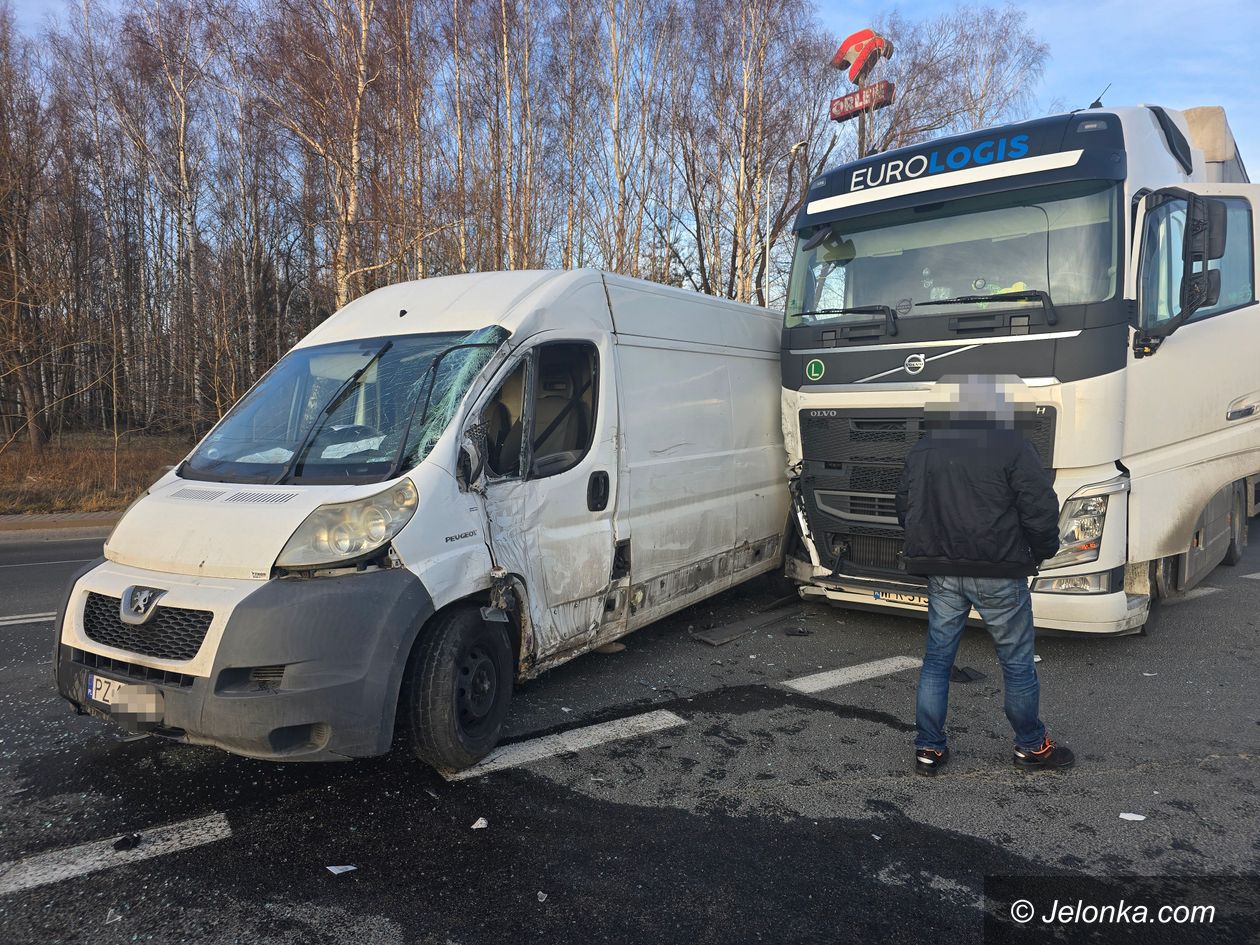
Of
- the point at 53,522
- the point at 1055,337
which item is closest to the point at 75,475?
the point at 53,522

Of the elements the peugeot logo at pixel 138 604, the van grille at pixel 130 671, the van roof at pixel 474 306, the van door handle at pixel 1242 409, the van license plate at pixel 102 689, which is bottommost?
the van license plate at pixel 102 689

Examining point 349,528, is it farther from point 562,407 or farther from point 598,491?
point 598,491

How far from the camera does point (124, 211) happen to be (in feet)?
93.3

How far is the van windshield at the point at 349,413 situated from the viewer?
381 centimetres

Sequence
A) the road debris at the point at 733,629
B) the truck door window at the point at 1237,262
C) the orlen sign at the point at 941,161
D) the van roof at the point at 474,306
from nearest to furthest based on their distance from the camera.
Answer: the van roof at the point at 474,306 → the orlen sign at the point at 941,161 → the road debris at the point at 733,629 → the truck door window at the point at 1237,262

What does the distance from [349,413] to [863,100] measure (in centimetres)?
1875

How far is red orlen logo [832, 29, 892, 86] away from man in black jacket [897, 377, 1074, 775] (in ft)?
63.1

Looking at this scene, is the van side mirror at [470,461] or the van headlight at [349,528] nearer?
the van headlight at [349,528]

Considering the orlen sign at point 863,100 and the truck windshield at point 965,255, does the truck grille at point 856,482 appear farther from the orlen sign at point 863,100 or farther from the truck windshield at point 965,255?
the orlen sign at point 863,100

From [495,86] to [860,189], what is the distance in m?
16.6

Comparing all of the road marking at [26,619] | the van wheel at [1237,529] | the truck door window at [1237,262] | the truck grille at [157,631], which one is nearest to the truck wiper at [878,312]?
the truck door window at [1237,262]

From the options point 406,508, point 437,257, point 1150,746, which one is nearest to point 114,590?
point 406,508

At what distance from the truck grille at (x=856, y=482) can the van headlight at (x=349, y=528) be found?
3.40 m

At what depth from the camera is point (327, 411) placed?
13.5ft
